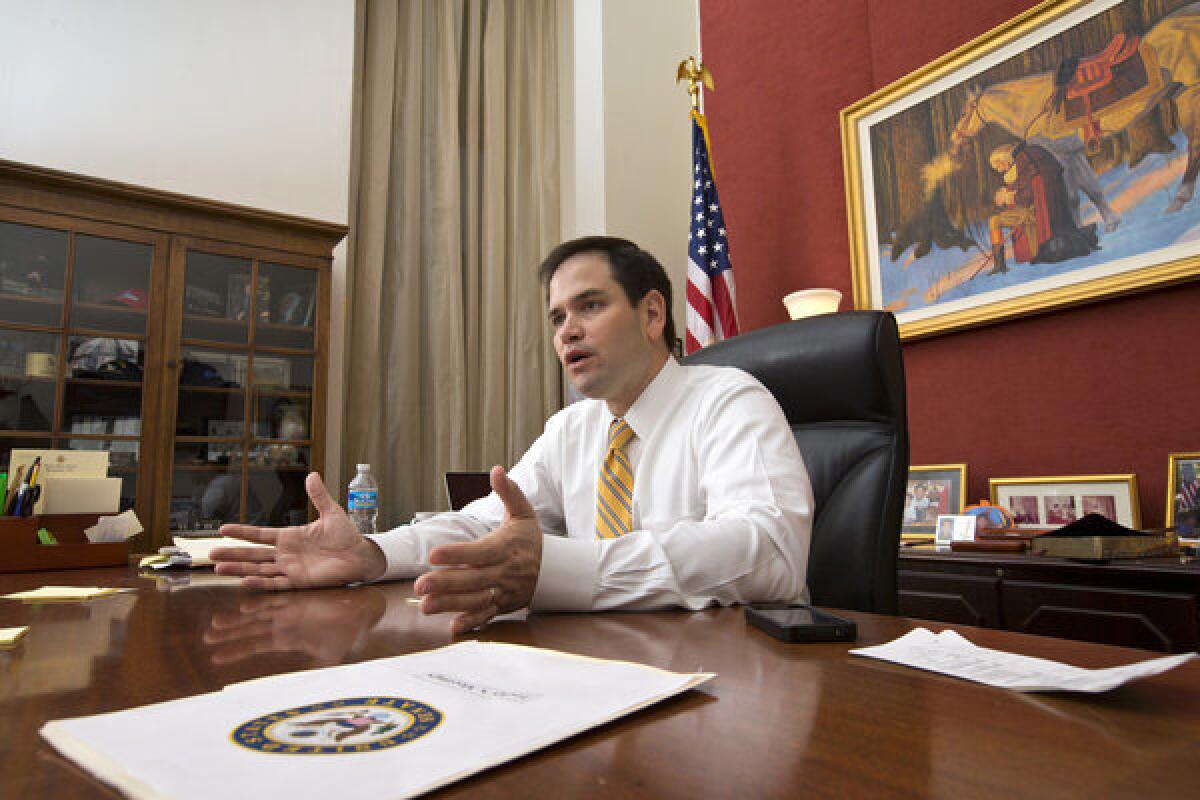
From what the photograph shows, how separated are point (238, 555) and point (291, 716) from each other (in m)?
0.73

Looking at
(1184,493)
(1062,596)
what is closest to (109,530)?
(1062,596)

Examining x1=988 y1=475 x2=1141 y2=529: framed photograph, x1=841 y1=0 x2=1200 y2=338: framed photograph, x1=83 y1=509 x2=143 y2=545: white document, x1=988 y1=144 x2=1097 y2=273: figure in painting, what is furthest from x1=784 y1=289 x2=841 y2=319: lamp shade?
x1=83 y1=509 x2=143 y2=545: white document

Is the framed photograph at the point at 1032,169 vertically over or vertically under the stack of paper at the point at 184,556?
over

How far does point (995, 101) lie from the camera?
2.38 metres

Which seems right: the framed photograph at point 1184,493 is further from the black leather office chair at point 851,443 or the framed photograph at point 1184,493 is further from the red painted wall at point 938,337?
the black leather office chair at point 851,443

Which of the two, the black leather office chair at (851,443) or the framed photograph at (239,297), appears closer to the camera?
the black leather office chair at (851,443)

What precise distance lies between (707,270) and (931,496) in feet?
4.37

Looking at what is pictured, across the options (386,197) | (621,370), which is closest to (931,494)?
(621,370)

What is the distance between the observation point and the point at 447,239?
385 centimetres

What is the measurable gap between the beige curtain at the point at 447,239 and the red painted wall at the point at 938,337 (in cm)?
123

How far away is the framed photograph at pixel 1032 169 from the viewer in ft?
6.48

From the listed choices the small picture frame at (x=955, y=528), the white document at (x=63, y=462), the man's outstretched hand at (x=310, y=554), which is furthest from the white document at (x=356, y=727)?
the small picture frame at (x=955, y=528)

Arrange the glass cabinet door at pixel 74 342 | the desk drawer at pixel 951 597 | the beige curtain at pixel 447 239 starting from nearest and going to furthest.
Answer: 1. the desk drawer at pixel 951 597
2. the glass cabinet door at pixel 74 342
3. the beige curtain at pixel 447 239

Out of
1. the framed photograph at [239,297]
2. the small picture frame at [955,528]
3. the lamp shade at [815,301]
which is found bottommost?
the small picture frame at [955,528]
